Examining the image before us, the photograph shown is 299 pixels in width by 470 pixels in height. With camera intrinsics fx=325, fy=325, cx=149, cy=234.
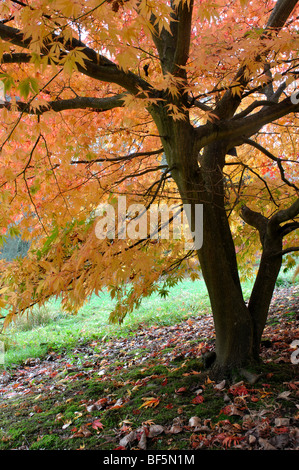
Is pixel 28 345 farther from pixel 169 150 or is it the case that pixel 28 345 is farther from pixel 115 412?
pixel 169 150

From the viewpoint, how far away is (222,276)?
264 centimetres

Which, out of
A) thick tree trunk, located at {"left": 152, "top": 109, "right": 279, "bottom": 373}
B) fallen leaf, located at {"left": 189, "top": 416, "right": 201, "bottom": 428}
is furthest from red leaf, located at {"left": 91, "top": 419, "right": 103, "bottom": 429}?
thick tree trunk, located at {"left": 152, "top": 109, "right": 279, "bottom": 373}

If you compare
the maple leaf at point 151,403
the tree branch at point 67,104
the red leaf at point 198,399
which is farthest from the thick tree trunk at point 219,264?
the maple leaf at point 151,403

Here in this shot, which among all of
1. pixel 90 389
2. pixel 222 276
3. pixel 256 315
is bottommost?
pixel 90 389

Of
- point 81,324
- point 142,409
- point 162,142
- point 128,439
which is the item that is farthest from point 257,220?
point 81,324

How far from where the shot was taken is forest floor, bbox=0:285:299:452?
200 cm

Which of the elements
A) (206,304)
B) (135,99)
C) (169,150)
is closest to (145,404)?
(169,150)

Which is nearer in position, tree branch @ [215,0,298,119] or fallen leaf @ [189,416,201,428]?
fallen leaf @ [189,416,201,428]

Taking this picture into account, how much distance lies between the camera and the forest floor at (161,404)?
6.57 feet

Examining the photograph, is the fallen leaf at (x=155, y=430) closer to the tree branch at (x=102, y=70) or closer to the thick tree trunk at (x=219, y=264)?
the thick tree trunk at (x=219, y=264)

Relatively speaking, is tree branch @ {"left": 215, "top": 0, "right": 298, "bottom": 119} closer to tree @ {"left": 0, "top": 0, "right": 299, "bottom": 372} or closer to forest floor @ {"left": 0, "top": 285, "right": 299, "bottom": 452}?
tree @ {"left": 0, "top": 0, "right": 299, "bottom": 372}

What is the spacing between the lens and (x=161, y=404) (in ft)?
8.30

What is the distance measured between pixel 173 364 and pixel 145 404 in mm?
902

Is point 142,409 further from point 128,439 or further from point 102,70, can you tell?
point 102,70
